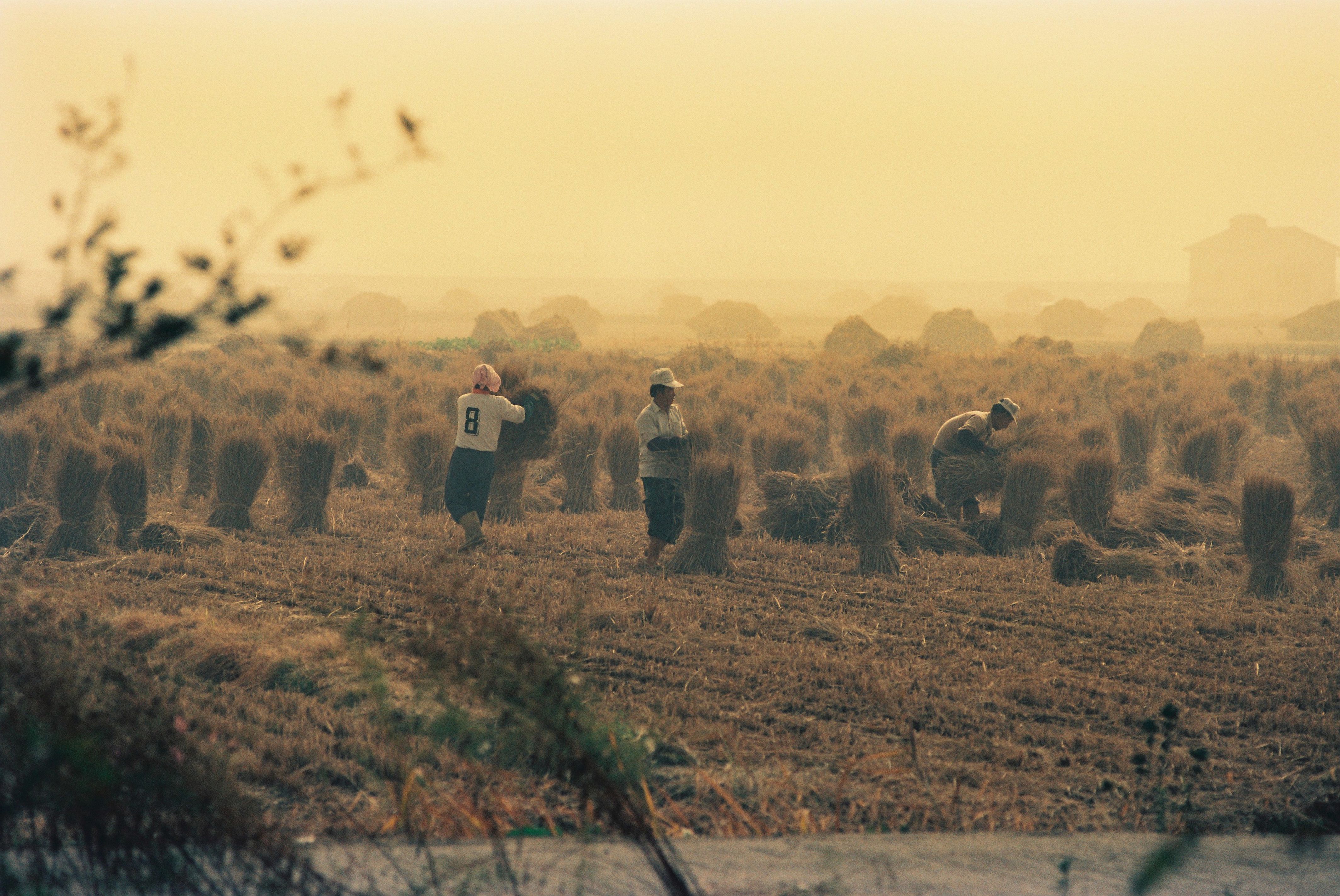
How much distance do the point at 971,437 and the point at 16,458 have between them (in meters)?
8.88

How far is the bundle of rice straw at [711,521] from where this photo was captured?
28.2ft

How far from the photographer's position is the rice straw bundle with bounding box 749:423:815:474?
12.2m

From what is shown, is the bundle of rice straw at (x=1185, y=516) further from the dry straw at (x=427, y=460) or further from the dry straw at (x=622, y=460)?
the dry straw at (x=427, y=460)

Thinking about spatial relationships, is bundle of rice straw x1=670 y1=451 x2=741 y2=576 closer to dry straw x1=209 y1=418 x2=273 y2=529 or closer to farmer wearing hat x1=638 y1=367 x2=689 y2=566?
farmer wearing hat x1=638 y1=367 x2=689 y2=566

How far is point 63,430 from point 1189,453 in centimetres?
1190

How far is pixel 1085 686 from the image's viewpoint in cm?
558

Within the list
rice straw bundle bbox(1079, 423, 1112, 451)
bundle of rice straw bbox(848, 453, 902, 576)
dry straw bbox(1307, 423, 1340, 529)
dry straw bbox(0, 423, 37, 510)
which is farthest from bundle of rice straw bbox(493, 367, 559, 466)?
dry straw bbox(1307, 423, 1340, 529)

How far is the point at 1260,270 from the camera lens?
75875 millimetres

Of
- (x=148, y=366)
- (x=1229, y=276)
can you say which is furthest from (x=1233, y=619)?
(x=1229, y=276)

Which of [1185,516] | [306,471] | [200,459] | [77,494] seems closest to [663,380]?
[306,471]

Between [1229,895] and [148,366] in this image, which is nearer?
[1229,895]

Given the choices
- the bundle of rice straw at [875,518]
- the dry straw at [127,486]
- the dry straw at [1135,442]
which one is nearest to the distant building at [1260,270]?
the dry straw at [1135,442]

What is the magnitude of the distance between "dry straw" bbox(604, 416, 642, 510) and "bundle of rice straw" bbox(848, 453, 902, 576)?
3164 millimetres

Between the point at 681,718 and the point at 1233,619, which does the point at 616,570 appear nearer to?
the point at 681,718
